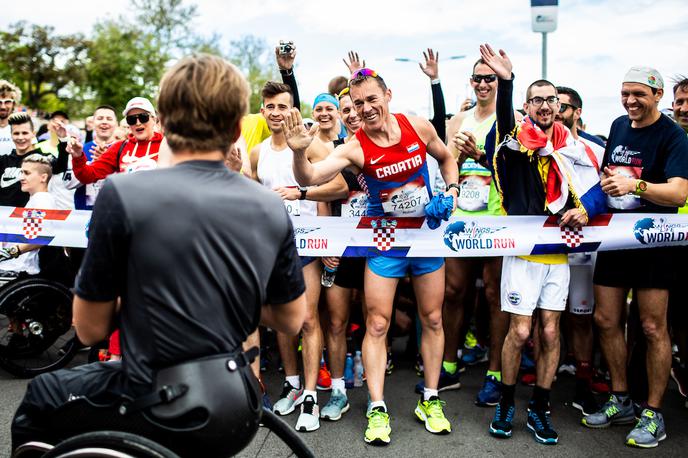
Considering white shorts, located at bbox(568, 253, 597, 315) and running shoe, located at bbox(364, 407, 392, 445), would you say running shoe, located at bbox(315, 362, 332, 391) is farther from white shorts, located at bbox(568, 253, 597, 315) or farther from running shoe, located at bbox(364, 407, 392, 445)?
white shorts, located at bbox(568, 253, 597, 315)

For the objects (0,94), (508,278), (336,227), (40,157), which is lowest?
(508,278)

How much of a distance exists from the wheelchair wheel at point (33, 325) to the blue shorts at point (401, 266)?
2833 mm

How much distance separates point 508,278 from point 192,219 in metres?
3.40

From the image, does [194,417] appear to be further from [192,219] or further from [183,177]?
[183,177]

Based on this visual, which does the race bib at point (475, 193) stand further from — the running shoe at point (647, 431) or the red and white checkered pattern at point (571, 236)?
the running shoe at point (647, 431)

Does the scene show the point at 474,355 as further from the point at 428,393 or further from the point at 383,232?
the point at 383,232

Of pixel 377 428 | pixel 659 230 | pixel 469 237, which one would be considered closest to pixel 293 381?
pixel 377 428

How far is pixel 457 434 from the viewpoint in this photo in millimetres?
4680

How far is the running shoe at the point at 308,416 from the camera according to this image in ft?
15.4

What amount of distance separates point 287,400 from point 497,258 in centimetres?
207

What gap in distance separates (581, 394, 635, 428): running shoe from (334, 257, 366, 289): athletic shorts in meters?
1.95

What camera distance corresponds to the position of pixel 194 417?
2.00 meters

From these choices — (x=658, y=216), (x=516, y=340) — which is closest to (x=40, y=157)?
(x=516, y=340)

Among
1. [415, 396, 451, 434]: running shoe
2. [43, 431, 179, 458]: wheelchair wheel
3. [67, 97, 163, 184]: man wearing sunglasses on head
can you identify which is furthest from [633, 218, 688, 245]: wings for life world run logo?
[43, 431, 179, 458]: wheelchair wheel
